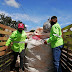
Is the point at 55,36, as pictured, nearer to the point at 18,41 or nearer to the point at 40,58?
the point at 40,58

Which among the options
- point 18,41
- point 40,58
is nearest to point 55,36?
point 40,58

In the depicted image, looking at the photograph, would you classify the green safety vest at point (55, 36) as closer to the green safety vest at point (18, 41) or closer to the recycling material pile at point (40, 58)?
the recycling material pile at point (40, 58)

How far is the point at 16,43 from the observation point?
3.37 meters

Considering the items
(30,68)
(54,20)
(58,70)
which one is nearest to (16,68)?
(30,68)

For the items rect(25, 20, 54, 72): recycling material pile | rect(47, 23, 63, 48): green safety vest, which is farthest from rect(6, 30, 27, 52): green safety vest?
rect(47, 23, 63, 48): green safety vest

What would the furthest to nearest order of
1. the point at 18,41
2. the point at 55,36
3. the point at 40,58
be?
the point at 18,41 → the point at 40,58 → the point at 55,36

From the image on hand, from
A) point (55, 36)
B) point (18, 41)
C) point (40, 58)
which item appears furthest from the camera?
point (18, 41)

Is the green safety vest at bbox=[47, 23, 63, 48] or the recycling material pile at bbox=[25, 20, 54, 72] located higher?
the green safety vest at bbox=[47, 23, 63, 48]

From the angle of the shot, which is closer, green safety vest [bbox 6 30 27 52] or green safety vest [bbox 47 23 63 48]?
green safety vest [bbox 47 23 63 48]

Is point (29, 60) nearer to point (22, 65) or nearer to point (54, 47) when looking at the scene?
point (22, 65)

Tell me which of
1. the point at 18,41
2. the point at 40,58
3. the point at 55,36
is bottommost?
the point at 40,58

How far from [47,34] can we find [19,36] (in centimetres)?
86

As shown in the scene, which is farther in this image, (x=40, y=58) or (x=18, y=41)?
(x=18, y=41)

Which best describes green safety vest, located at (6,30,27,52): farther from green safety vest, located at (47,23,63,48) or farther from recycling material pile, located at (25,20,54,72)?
green safety vest, located at (47,23,63,48)
